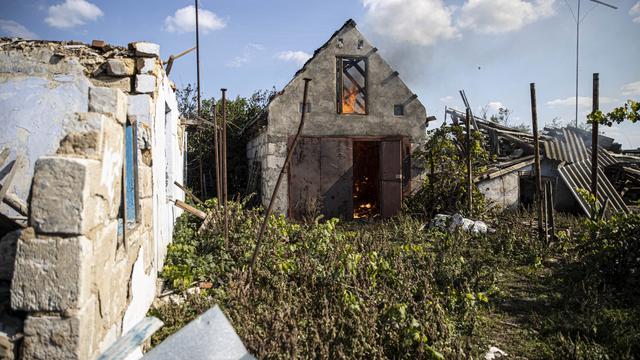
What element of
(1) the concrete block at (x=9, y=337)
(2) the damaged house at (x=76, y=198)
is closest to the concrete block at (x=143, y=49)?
(2) the damaged house at (x=76, y=198)

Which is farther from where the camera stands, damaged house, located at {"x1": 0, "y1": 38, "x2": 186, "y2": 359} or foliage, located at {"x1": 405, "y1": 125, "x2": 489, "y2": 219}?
foliage, located at {"x1": 405, "y1": 125, "x2": 489, "y2": 219}

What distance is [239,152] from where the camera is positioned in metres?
12.8

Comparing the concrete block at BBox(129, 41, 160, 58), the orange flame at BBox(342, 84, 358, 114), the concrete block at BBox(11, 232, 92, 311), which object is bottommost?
the concrete block at BBox(11, 232, 92, 311)

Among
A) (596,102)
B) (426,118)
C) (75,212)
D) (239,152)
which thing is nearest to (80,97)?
(75,212)

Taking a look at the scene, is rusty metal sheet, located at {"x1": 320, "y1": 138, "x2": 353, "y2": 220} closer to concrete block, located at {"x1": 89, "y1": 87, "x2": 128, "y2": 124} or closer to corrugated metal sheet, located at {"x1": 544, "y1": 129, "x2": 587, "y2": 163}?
corrugated metal sheet, located at {"x1": 544, "y1": 129, "x2": 587, "y2": 163}

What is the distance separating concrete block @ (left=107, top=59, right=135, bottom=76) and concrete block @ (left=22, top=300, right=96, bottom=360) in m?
2.91

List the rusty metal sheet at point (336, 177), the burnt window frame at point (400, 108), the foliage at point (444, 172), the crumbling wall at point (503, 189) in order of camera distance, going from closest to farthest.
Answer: the foliage at point (444, 172) → the rusty metal sheet at point (336, 177) → the burnt window frame at point (400, 108) → the crumbling wall at point (503, 189)

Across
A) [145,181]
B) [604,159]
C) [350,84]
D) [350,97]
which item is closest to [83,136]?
[145,181]

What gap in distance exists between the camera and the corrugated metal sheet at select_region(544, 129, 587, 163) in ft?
36.1

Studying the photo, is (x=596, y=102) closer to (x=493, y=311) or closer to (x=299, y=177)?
(x=493, y=311)

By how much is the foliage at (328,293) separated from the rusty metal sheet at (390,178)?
3.70 metres

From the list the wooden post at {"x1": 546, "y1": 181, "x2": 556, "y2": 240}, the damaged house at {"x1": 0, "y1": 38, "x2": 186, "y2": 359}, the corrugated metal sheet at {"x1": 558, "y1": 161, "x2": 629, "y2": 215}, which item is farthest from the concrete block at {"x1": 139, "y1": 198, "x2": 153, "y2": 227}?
the corrugated metal sheet at {"x1": 558, "y1": 161, "x2": 629, "y2": 215}

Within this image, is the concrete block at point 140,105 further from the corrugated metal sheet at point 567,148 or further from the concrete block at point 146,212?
the corrugated metal sheet at point 567,148

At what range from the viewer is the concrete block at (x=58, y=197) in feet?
5.87
